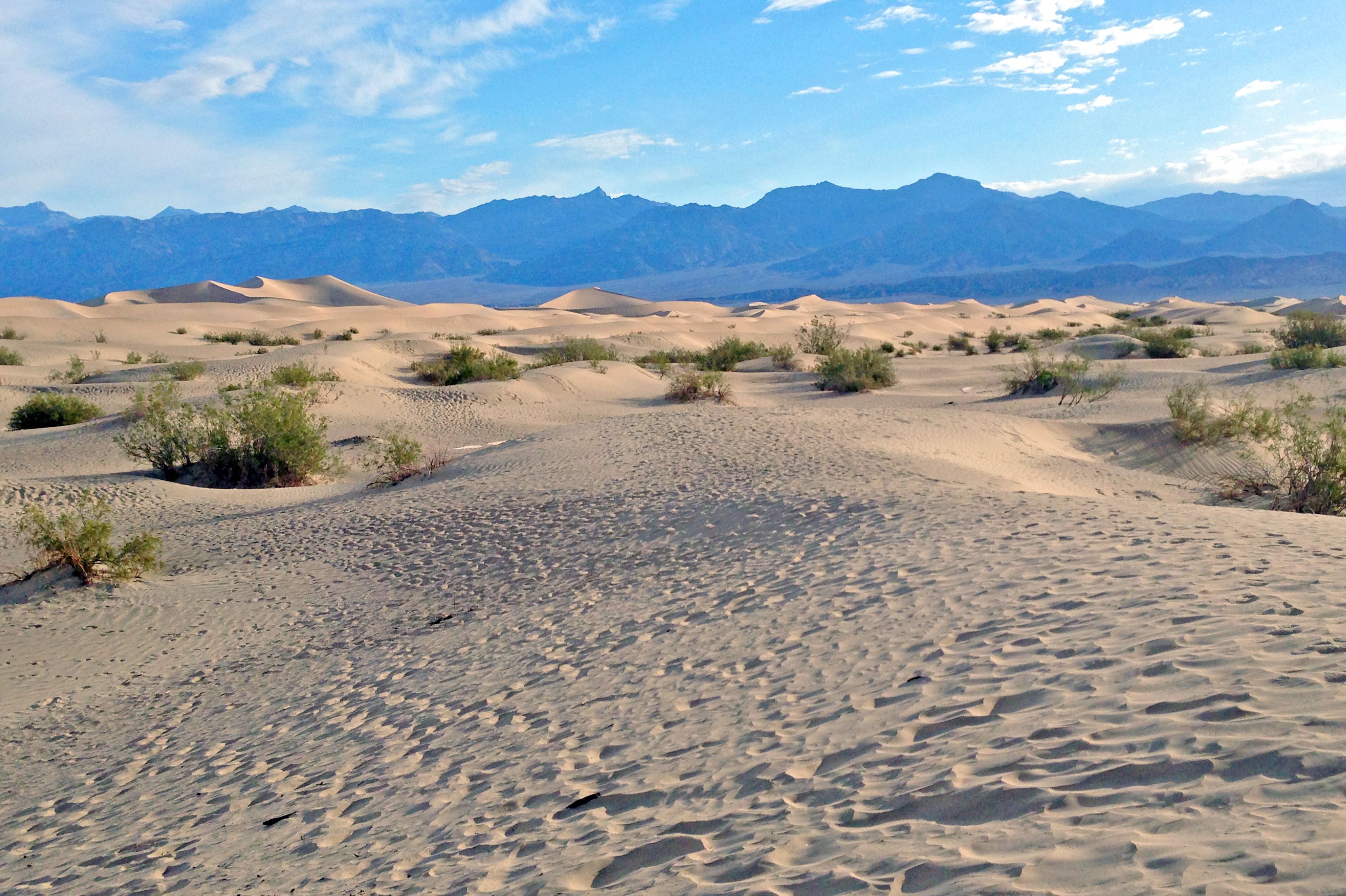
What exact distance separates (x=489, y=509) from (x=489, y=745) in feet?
19.6

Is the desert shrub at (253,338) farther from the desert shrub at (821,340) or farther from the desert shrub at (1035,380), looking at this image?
the desert shrub at (1035,380)

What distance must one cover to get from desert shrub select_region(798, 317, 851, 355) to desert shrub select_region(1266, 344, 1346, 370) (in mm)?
11426

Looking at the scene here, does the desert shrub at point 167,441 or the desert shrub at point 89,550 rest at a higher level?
the desert shrub at point 167,441

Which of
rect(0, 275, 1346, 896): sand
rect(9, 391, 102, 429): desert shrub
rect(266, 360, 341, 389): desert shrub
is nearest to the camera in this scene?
rect(0, 275, 1346, 896): sand

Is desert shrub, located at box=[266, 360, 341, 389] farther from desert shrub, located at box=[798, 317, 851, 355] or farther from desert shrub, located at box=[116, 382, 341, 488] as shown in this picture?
desert shrub, located at box=[798, 317, 851, 355]

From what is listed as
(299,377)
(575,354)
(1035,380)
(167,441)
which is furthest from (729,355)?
(167,441)

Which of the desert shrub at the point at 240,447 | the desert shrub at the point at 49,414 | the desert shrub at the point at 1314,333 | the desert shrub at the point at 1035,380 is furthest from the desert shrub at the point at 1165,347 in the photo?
the desert shrub at the point at 49,414

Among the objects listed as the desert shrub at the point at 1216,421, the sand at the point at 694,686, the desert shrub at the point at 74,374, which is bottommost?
the sand at the point at 694,686

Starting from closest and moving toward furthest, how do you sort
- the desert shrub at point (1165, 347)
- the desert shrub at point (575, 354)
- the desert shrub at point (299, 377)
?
the desert shrub at point (299, 377) < the desert shrub at point (575, 354) < the desert shrub at point (1165, 347)

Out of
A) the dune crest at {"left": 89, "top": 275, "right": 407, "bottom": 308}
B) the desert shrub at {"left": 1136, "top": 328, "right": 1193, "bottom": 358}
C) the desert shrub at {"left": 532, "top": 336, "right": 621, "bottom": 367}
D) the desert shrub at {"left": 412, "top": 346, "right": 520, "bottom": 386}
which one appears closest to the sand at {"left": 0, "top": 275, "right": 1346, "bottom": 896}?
the desert shrub at {"left": 412, "top": 346, "right": 520, "bottom": 386}

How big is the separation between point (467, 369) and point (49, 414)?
900 cm

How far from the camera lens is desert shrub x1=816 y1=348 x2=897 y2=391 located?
75.9 feet

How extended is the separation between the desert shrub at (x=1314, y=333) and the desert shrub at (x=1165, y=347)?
2.66 meters

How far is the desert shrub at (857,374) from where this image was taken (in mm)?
23125
